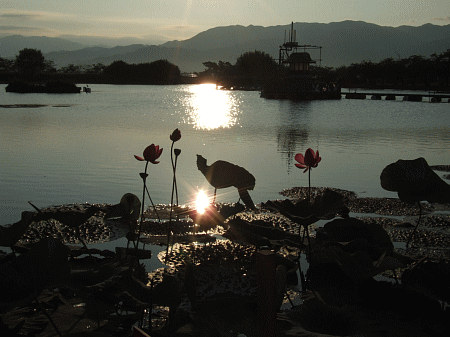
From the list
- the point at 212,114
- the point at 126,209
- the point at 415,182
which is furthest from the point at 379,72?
the point at 126,209

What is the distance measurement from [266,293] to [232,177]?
5.71ft

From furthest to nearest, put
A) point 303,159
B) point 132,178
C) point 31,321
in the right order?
1. point 132,178
2. point 303,159
3. point 31,321

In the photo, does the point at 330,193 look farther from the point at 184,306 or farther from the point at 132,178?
the point at 132,178

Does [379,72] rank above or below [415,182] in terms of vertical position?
above

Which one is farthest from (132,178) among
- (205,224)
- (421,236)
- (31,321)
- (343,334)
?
(343,334)

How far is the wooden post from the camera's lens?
4.18 feet

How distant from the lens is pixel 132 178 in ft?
22.8

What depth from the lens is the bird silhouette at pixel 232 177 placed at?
2.97 metres

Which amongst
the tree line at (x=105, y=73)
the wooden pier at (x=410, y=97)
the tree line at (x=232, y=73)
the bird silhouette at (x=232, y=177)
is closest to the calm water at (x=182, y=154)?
the bird silhouette at (x=232, y=177)

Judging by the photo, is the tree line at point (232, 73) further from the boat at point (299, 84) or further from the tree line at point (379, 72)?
the boat at point (299, 84)

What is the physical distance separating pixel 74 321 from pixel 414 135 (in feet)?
46.9

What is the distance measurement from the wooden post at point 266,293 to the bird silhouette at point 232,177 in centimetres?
162

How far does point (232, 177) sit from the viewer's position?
9.91 ft

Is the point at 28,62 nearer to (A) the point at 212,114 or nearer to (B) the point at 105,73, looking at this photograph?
(B) the point at 105,73
